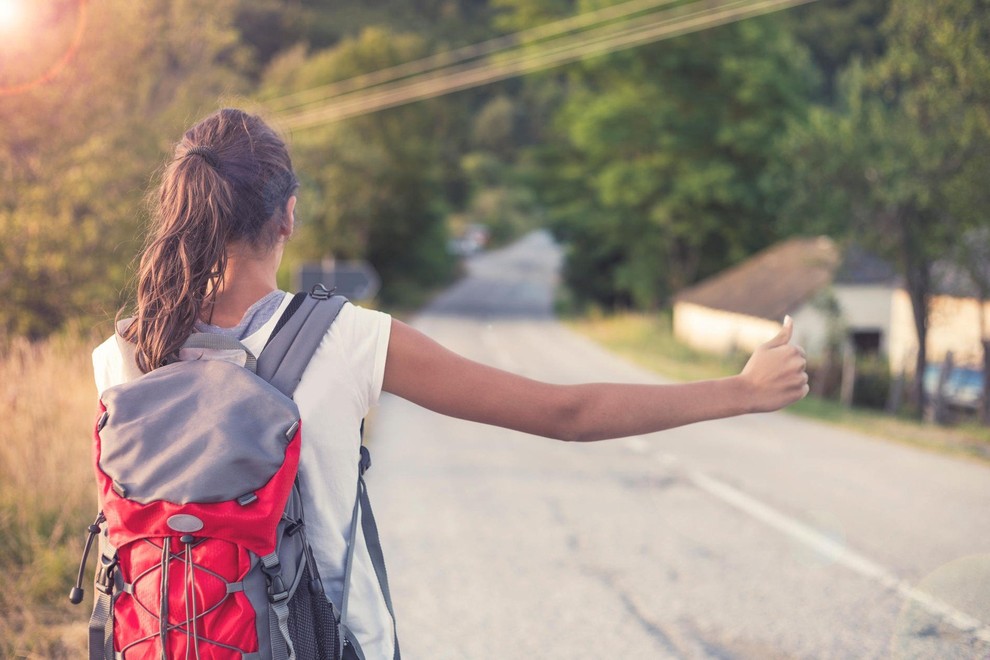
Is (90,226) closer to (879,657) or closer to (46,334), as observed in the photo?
(46,334)

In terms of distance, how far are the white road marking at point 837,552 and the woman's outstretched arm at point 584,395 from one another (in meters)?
3.44

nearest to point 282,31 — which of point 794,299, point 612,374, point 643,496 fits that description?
point 794,299

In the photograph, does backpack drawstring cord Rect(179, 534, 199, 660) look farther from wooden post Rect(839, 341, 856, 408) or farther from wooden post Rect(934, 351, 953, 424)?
wooden post Rect(839, 341, 856, 408)

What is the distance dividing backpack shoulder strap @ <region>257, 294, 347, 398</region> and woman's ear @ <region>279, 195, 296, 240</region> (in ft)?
0.75

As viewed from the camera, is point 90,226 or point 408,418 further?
point 408,418

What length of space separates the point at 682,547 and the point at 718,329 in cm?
3012

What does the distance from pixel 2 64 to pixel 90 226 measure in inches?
77.0

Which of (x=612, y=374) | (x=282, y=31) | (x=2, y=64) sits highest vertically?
(x=282, y=31)

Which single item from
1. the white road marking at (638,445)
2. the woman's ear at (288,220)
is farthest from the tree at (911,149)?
the woman's ear at (288,220)

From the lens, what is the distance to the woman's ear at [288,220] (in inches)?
80.9

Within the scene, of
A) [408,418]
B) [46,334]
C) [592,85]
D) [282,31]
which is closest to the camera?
[46,334]

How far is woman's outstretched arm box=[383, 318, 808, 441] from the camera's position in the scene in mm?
1948

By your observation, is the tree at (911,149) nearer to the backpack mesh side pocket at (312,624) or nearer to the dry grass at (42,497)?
the dry grass at (42,497)

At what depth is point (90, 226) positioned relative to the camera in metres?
11.0
